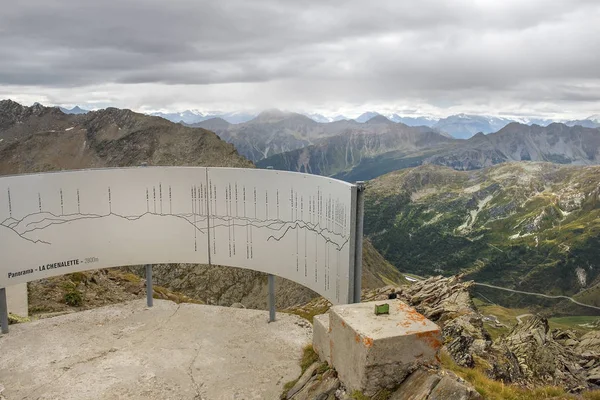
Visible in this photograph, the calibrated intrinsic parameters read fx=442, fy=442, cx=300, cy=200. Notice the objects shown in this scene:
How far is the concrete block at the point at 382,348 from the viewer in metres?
8.88

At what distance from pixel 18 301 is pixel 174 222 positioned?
10671 mm

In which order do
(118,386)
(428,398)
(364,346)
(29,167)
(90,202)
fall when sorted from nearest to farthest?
(428,398), (364,346), (118,386), (90,202), (29,167)

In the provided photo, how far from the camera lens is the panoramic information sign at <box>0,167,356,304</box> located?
14656 mm

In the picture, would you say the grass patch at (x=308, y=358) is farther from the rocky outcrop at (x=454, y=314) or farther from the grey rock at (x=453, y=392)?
the grey rock at (x=453, y=392)

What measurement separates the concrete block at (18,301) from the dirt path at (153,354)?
561 cm

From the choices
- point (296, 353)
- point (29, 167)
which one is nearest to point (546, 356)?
point (296, 353)

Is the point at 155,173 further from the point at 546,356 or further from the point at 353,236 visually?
the point at 546,356

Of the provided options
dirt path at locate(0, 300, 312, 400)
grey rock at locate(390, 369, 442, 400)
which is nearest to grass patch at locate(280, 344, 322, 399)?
dirt path at locate(0, 300, 312, 400)

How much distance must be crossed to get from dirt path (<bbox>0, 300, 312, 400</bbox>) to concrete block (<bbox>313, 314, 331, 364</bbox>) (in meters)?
1.20

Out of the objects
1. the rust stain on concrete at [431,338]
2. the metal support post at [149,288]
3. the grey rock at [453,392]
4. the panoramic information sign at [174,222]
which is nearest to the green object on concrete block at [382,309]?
the rust stain on concrete at [431,338]

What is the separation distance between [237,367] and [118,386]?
3.32m

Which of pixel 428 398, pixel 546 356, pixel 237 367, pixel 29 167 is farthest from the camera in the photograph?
pixel 29 167

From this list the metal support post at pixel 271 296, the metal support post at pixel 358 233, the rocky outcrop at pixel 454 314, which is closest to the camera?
the metal support post at pixel 358 233

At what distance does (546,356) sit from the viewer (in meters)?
19.4
